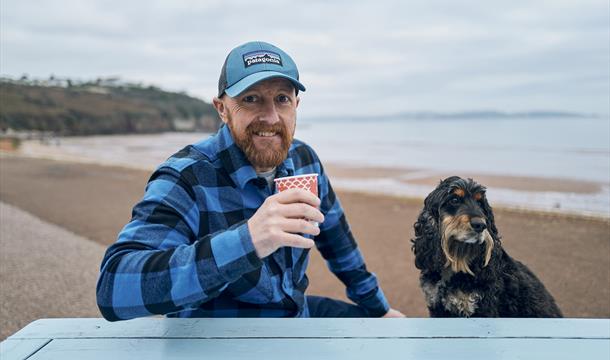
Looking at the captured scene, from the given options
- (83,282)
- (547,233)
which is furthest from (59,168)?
(547,233)

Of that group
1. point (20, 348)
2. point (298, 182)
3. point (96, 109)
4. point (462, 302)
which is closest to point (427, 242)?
point (462, 302)

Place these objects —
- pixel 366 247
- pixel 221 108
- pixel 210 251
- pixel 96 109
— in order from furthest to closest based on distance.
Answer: pixel 96 109, pixel 366 247, pixel 221 108, pixel 210 251

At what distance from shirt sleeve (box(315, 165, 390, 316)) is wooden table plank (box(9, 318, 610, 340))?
1.19 metres

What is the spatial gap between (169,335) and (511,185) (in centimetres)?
1136

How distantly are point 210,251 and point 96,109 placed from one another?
1268 inches

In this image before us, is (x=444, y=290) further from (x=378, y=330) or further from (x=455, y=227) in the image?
(x=378, y=330)

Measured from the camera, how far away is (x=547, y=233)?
17.3 ft

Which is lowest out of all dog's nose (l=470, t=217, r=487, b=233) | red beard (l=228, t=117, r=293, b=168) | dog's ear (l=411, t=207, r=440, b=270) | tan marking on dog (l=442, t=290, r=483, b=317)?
tan marking on dog (l=442, t=290, r=483, b=317)

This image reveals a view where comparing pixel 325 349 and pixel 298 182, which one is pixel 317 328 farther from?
pixel 298 182

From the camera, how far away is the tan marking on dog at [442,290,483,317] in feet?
6.28

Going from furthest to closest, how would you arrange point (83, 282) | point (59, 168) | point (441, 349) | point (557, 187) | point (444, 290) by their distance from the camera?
point (59, 168), point (557, 187), point (83, 282), point (444, 290), point (441, 349)

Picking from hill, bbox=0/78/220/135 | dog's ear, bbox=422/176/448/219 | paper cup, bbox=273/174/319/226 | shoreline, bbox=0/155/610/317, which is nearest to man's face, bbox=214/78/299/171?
paper cup, bbox=273/174/319/226

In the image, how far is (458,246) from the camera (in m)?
1.88

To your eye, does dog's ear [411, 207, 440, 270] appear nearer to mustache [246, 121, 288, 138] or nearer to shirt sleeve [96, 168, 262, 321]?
mustache [246, 121, 288, 138]
